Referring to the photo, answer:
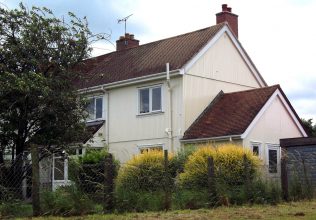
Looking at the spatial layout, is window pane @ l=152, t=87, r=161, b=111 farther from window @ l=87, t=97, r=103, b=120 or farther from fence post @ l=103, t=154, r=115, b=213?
fence post @ l=103, t=154, r=115, b=213

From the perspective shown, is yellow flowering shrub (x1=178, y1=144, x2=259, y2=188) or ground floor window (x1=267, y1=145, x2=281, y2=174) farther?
ground floor window (x1=267, y1=145, x2=281, y2=174)

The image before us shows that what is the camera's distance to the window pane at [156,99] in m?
24.4

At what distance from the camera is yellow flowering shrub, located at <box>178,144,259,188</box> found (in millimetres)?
15508

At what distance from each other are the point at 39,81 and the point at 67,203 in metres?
5.66

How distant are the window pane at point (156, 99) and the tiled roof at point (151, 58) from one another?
868 millimetres

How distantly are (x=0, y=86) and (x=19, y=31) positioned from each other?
2.24m

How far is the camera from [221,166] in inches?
642

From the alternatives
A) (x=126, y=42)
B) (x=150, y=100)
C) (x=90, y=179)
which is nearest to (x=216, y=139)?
(x=150, y=100)

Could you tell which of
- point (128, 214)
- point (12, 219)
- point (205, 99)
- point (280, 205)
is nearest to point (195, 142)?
point (205, 99)

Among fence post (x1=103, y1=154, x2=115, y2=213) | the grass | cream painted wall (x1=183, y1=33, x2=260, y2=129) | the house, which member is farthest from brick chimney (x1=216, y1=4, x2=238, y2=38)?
fence post (x1=103, y1=154, x2=115, y2=213)

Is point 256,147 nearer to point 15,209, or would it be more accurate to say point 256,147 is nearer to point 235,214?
point 235,214

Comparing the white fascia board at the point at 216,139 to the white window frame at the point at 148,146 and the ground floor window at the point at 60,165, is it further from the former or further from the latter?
the ground floor window at the point at 60,165

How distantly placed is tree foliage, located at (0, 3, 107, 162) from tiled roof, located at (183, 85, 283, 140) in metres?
6.46

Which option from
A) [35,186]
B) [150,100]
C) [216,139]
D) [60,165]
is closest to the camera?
[35,186]
